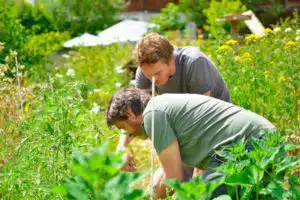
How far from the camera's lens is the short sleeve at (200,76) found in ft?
11.0

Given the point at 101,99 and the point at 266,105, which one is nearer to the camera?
the point at 266,105

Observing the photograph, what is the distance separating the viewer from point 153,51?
3.11 m

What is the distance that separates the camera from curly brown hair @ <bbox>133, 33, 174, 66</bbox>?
311cm

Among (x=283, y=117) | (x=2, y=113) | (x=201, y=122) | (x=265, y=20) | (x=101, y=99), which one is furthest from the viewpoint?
(x=265, y=20)

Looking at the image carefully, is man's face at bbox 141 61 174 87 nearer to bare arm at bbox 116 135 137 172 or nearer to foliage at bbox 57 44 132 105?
bare arm at bbox 116 135 137 172

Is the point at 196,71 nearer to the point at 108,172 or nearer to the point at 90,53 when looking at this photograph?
the point at 108,172

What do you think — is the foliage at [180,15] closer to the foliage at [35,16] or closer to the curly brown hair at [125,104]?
the foliage at [35,16]

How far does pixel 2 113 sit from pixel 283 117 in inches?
81.4

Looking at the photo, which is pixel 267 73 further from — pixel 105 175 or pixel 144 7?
pixel 144 7

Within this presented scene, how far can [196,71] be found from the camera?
3367 mm

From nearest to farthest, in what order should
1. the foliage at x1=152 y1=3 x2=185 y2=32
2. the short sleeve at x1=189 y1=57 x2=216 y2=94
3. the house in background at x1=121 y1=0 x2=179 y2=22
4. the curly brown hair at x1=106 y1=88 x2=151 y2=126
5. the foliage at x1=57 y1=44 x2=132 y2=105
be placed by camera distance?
1. the curly brown hair at x1=106 y1=88 x2=151 y2=126
2. the short sleeve at x1=189 y1=57 x2=216 y2=94
3. the foliage at x1=57 y1=44 x2=132 y2=105
4. the foliage at x1=152 y1=3 x2=185 y2=32
5. the house in background at x1=121 y1=0 x2=179 y2=22

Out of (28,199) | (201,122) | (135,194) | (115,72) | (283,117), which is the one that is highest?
(135,194)

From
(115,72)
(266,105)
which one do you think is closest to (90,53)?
(115,72)

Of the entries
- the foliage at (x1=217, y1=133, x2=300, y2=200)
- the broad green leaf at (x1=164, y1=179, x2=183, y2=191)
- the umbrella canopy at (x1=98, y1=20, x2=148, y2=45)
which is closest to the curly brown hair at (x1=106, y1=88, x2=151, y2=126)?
the foliage at (x1=217, y1=133, x2=300, y2=200)
